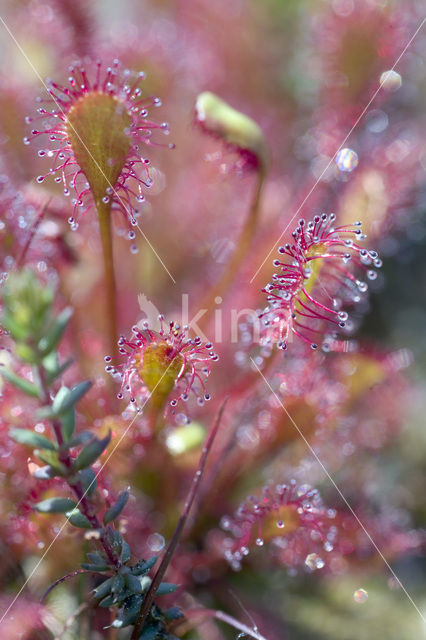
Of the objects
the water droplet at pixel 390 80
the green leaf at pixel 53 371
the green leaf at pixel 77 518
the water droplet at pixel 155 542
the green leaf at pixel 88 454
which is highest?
the water droplet at pixel 390 80

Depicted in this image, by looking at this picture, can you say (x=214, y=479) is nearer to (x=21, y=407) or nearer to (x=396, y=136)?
(x=21, y=407)

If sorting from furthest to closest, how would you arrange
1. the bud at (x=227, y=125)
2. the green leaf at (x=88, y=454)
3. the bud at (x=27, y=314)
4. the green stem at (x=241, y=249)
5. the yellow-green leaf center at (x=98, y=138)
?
the green stem at (x=241, y=249) < the bud at (x=227, y=125) < the yellow-green leaf center at (x=98, y=138) < the green leaf at (x=88, y=454) < the bud at (x=27, y=314)

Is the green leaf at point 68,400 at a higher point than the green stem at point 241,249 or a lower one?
lower

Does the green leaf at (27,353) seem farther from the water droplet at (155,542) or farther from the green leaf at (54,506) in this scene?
the water droplet at (155,542)

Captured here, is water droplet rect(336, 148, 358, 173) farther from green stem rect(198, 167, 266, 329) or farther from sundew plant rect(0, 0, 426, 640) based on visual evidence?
green stem rect(198, 167, 266, 329)

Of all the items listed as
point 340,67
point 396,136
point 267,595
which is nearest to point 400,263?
point 396,136

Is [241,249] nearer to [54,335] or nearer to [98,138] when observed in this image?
[98,138]

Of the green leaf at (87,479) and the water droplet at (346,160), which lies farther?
the water droplet at (346,160)

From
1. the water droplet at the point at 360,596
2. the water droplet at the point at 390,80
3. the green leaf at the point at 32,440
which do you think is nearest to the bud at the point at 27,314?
Result: the green leaf at the point at 32,440
